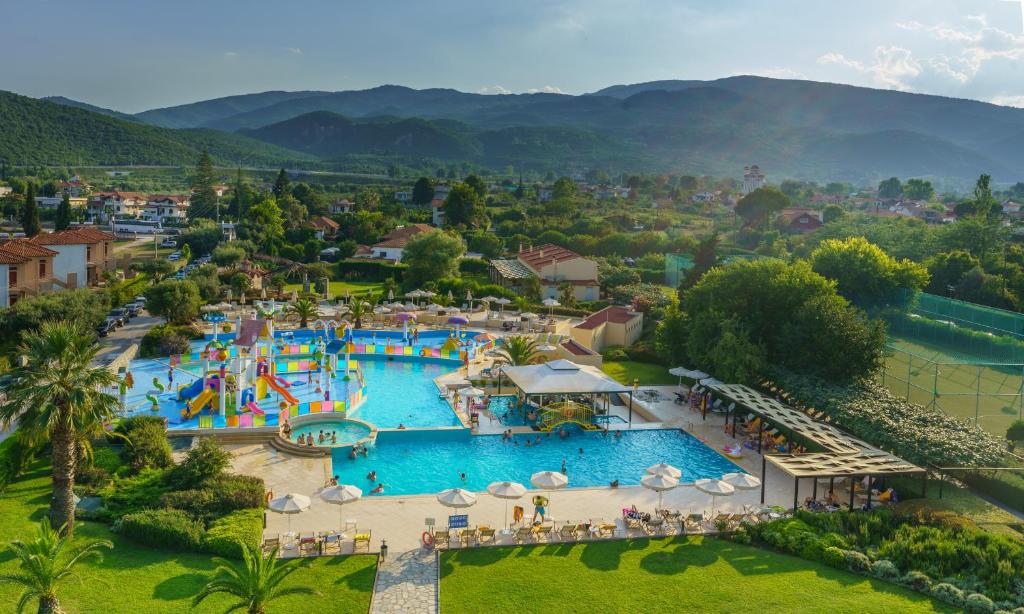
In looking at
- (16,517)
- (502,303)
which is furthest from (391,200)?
(16,517)

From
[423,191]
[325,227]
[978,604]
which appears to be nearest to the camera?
[978,604]

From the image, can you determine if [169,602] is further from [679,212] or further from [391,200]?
[679,212]

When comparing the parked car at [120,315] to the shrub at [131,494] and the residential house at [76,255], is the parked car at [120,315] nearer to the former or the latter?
the residential house at [76,255]

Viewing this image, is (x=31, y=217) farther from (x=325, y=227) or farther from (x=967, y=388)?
(x=967, y=388)

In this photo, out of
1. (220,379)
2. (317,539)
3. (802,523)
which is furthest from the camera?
(220,379)

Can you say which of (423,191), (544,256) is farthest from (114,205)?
(544,256)

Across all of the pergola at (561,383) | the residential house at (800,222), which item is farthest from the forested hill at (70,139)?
the pergola at (561,383)

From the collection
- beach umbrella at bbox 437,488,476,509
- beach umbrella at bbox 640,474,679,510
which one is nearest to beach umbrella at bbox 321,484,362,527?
beach umbrella at bbox 437,488,476,509
